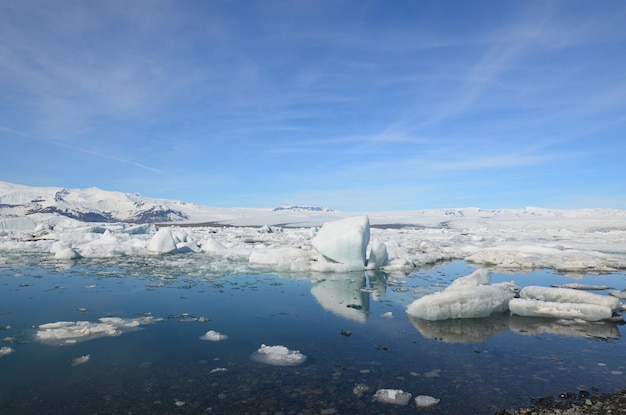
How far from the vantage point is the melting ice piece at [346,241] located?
12406 mm

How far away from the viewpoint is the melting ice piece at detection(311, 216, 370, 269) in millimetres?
12406

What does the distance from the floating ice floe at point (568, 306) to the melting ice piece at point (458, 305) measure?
18.0 inches

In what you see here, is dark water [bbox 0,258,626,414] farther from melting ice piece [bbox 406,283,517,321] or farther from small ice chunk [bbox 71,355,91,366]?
melting ice piece [bbox 406,283,517,321]

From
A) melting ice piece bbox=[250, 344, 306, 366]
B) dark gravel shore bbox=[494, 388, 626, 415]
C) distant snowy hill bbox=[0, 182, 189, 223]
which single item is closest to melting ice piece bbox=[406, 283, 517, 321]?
melting ice piece bbox=[250, 344, 306, 366]

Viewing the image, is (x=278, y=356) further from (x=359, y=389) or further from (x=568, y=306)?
(x=568, y=306)

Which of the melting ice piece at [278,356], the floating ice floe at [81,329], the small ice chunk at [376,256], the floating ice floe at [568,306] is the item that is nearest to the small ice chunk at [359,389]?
the melting ice piece at [278,356]

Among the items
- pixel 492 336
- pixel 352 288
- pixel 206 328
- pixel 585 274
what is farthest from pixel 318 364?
pixel 585 274

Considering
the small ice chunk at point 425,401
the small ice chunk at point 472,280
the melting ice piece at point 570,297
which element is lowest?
the small ice chunk at point 425,401

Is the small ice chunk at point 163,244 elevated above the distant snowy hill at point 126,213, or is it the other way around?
the distant snowy hill at point 126,213

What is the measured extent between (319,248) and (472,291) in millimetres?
6551

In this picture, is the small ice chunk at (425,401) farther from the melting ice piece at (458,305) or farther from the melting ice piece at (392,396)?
the melting ice piece at (458,305)

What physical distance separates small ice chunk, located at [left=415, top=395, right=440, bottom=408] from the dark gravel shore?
1.79ft

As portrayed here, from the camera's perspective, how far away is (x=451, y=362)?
4.81 meters

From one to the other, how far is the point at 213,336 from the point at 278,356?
130cm
